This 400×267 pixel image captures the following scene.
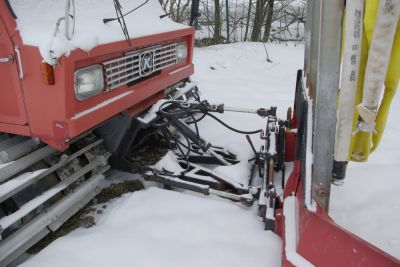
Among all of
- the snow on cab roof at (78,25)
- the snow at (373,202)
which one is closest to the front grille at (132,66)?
the snow on cab roof at (78,25)

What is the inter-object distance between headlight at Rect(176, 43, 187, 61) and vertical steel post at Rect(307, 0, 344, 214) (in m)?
2.23

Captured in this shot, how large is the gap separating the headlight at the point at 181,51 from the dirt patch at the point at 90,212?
1406mm

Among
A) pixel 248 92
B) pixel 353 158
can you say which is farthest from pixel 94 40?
pixel 248 92

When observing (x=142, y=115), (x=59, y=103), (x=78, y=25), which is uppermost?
(x=78, y=25)

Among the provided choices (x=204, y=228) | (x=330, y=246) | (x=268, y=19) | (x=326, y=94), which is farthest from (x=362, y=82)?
(x=268, y=19)

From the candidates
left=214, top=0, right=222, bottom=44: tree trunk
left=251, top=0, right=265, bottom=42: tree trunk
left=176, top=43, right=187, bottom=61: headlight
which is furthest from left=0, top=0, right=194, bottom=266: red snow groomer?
left=251, top=0, right=265, bottom=42: tree trunk

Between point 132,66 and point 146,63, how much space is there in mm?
210

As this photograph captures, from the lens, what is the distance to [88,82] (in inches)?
95.1

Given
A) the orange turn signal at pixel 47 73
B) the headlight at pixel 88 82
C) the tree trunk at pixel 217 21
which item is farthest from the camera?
the tree trunk at pixel 217 21

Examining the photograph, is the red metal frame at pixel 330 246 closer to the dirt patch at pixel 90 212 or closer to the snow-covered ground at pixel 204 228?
the snow-covered ground at pixel 204 228

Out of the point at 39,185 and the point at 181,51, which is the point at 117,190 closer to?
the point at 39,185

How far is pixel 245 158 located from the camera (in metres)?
3.40

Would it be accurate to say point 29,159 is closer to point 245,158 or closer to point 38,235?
point 38,235

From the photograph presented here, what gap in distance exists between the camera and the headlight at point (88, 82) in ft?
7.65
